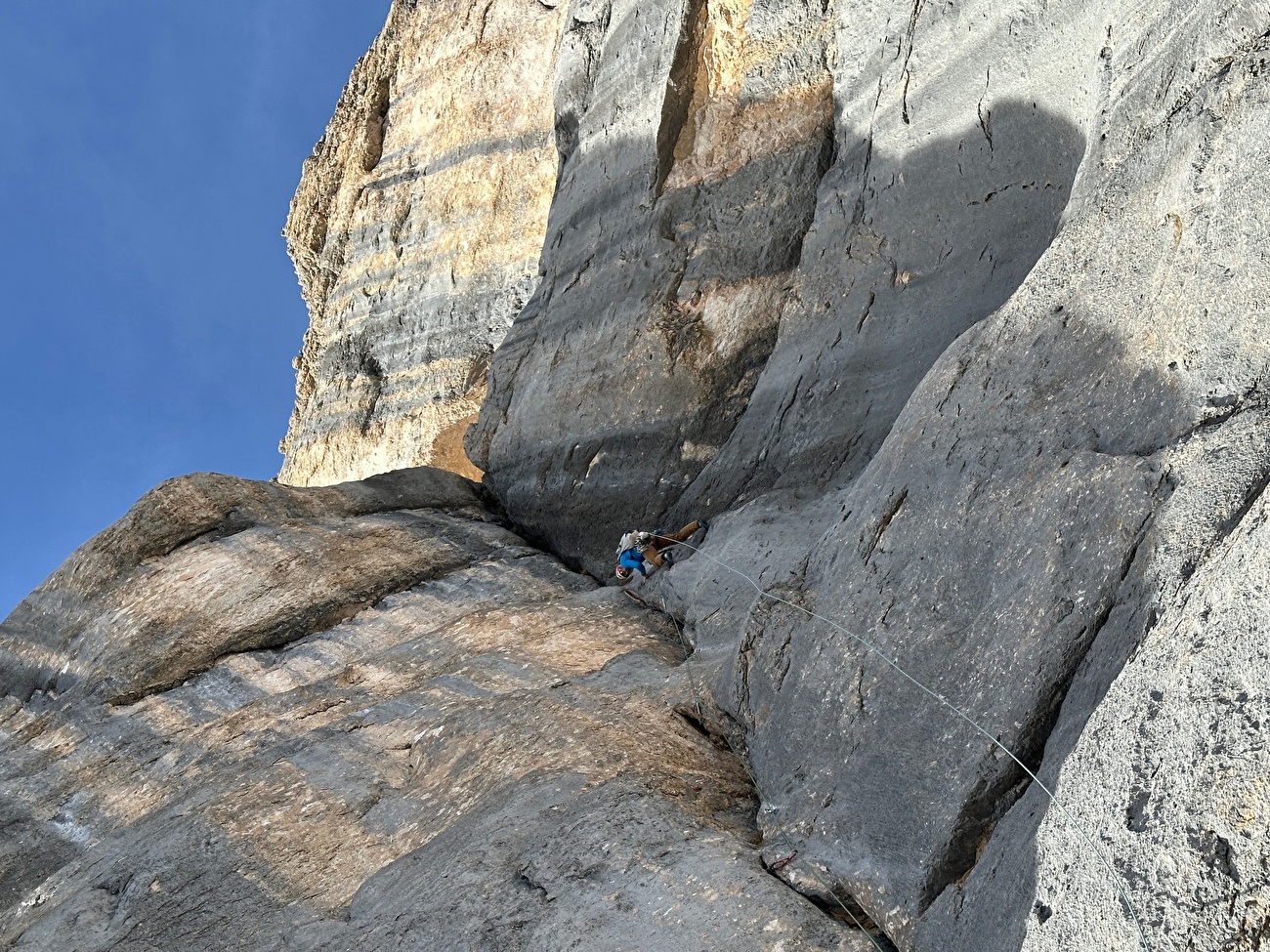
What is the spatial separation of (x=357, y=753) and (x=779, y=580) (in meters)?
2.47

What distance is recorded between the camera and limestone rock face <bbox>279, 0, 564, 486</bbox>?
48.6 feet

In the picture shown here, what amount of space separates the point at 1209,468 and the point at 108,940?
523 cm

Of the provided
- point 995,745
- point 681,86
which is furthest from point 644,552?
point 681,86

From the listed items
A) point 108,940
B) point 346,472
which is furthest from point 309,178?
point 108,940

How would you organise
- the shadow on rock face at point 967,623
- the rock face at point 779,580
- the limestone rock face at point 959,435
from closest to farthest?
the limestone rock face at point 959,435
the rock face at point 779,580
the shadow on rock face at point 967,623

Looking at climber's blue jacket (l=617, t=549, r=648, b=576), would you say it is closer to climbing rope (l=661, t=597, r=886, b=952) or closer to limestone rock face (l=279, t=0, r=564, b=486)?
climbing rope (l=661, t=597, r=886, b=952)

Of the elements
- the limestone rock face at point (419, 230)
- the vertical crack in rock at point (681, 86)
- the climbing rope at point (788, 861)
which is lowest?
the climbing rope at point (788, 861)

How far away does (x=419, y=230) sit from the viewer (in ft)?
52.2

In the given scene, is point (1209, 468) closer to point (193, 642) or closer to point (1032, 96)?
point (1032, 96)

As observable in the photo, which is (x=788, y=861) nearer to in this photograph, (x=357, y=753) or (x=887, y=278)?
(x=357, y=753)

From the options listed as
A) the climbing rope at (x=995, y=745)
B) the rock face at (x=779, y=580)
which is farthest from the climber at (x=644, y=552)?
the climbing rope at (x=995, y=745)

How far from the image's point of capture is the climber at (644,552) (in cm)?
773

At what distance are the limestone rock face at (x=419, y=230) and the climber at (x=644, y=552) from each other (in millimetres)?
6491

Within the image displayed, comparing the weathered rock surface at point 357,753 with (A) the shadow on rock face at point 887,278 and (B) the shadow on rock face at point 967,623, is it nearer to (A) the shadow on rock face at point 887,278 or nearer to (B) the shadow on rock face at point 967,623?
(B) the shadow on rock face at point 967,623
